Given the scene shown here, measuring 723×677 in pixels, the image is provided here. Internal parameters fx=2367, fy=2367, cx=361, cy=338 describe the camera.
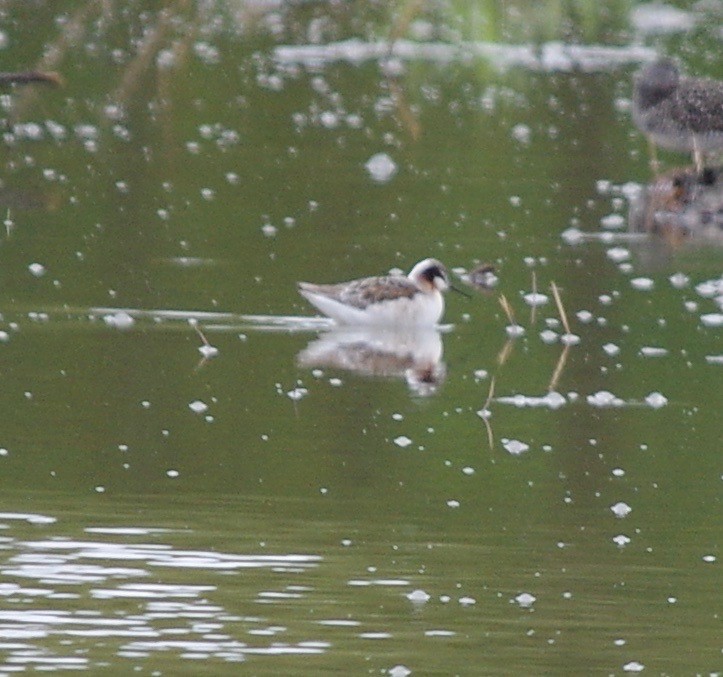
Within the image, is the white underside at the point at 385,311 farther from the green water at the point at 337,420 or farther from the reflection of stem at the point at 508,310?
the reflection of stem at the point at 508,310

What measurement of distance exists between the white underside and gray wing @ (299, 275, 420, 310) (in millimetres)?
21

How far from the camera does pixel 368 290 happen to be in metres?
12.1

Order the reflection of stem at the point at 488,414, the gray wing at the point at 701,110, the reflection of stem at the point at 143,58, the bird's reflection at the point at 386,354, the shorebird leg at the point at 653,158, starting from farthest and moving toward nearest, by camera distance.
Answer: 1. the reflection of stem at the point at 143,58
2. the shorebird leg at the point at 653,158
3. the gray wing at the point at 701,110
4. the bird's reflection at the point at 386,354
5. the reflection of stem at the point at 488,414

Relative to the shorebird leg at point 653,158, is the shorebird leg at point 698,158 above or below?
below

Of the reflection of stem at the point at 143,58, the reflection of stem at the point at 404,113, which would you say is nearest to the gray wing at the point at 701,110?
the reflection of stem at the point at 404,113

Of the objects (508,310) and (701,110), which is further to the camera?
(701,110)

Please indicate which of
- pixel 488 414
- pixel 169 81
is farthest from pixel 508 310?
pixel 169 81

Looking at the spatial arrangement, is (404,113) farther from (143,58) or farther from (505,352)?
(505,352)

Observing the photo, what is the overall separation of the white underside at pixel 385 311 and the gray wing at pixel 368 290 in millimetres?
21

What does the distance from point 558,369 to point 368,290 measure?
1.43 m

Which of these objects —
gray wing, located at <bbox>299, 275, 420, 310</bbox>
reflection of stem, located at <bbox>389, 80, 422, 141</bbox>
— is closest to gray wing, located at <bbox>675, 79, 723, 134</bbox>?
reflection of stem, located at <bbox>389, 80, 422, 141</bbox>

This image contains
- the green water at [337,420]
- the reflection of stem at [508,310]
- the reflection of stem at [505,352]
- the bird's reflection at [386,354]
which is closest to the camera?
the green water at [337,420]

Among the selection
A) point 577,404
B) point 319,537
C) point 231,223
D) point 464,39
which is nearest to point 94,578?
point 319,537

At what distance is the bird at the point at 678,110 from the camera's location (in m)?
18.5
